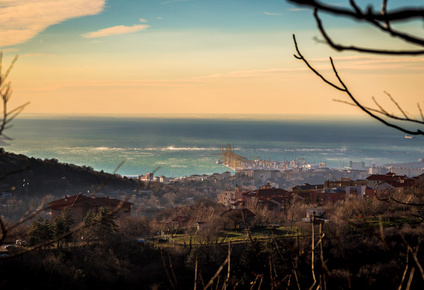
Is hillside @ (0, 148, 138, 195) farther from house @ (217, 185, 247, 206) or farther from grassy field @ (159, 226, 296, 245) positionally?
grassy field @ (159, 226, 296, 245)

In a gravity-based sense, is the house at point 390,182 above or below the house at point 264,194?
above

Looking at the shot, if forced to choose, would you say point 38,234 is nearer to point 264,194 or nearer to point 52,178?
point 264,194

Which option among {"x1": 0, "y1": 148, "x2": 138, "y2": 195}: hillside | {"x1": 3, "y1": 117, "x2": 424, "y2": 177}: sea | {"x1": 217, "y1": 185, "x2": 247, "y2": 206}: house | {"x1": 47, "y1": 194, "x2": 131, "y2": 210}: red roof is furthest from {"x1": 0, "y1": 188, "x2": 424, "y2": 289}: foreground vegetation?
{"x1": 3, "y1": 117, "x2": 424, "y2": 177}: sea

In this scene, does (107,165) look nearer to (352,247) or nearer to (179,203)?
(179,203)

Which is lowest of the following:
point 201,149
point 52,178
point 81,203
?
point 81,203

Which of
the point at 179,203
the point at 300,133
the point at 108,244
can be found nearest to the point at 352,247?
the point at 108,244

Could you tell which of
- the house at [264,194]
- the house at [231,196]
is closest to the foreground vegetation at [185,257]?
the house at [264,194]

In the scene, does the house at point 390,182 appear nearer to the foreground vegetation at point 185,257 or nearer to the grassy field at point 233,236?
the foreground vegetation at point 185,257

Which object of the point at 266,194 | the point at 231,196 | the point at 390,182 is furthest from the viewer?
the point at 231,196

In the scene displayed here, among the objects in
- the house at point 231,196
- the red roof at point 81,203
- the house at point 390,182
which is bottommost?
the house at point 231,196

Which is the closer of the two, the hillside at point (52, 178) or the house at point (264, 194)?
the house at point (264, 194)

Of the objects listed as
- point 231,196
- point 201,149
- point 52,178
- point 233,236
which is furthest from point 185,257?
point 201,149
